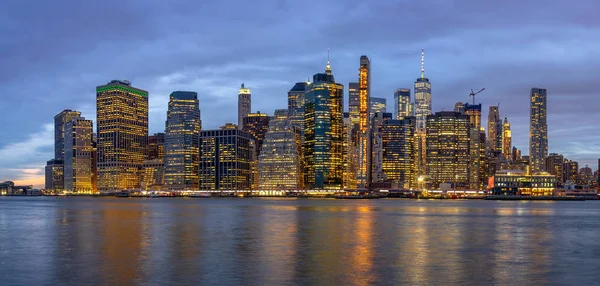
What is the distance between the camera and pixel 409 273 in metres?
48.5

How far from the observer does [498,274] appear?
4847 cm

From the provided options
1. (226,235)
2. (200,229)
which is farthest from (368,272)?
(200,229)

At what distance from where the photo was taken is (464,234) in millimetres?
82500

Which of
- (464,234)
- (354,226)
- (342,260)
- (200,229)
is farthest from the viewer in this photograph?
(354,226)

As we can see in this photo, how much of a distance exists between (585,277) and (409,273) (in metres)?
12.7

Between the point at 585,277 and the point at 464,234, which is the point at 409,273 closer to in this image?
the point at 585,277

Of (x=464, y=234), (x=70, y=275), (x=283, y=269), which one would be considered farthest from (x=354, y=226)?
(x=70, y=275)

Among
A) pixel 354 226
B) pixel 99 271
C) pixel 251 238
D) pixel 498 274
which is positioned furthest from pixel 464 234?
pixel 99 271

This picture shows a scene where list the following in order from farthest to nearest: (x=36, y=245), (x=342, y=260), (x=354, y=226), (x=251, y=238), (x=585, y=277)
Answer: (x=354, y=226) → (x=251, y=238) → (x=36, y=245) → (x=342, y=260) → (x=585, y=277)

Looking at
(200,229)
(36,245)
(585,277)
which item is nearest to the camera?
(585,277)

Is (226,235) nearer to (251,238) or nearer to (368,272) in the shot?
(251,238)

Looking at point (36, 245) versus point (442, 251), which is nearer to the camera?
point (442, 251)

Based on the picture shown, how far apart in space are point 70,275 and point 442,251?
34.1 meters

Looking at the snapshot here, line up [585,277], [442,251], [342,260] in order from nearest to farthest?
[585,277]
[342,260]
[442,251]
